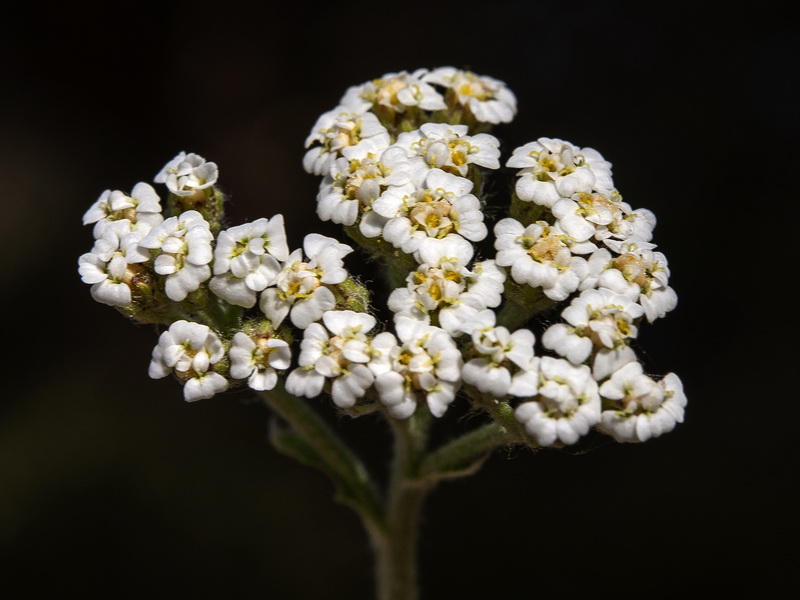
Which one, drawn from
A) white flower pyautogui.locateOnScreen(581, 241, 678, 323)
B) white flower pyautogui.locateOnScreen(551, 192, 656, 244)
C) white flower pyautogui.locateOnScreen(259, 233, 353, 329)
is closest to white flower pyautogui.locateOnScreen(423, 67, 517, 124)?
white flower pyautogui.locateOnScreen(551, 192, 656, 244)

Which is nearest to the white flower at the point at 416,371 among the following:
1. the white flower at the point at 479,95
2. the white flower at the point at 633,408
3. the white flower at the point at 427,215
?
the white flower at the point at 427,215

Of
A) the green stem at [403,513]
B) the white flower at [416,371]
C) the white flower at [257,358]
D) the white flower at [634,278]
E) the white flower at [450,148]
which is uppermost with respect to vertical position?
the white flower at [450,148]

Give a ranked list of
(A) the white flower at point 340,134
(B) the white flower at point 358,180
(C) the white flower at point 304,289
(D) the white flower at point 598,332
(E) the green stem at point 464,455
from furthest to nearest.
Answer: (A) the white flower at point 340,134, (E) the green stem at point 464,455, (B) the white flower at point 358,180, (C) the white flower at point 304,289, (D) the white flower at point 598,332

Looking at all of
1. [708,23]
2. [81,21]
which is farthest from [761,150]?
[81,21]

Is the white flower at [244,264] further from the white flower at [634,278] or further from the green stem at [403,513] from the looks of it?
the white flower at [634,278]

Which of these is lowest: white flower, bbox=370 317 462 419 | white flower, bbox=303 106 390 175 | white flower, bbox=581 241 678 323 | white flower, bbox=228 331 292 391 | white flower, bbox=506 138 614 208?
white flower, bbox=370 317 462 419

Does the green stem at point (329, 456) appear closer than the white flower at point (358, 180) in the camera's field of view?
No

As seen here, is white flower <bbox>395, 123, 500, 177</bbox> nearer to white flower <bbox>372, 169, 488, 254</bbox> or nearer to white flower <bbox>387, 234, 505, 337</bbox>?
white flower <bbox>372, 169, 488, 254</bbox>

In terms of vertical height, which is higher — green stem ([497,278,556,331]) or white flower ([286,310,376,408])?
green stem ([497,278,556,331])
